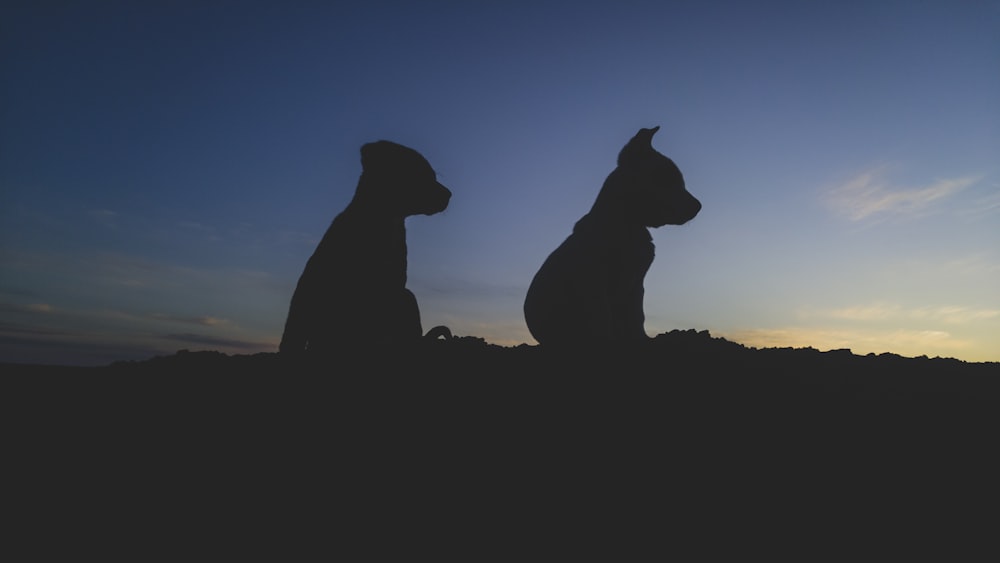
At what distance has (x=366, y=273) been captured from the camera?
588 cm

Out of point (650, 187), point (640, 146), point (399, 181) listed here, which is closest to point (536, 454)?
point (650, 187)

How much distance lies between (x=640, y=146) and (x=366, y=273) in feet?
10.9

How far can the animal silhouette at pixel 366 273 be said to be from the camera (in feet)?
19.0

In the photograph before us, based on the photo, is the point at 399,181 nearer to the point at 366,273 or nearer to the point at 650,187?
the point at 366,273

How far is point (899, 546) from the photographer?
2217mm

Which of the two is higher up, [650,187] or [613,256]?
[650,187]

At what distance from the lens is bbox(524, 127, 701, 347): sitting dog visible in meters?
5.79

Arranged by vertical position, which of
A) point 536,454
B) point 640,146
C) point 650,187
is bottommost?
point 536,454

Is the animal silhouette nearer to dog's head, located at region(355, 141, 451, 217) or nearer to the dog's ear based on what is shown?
dog's head, located at region(355, 141, 451, 217)

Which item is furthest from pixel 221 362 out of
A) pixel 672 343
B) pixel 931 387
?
pixel 931 387

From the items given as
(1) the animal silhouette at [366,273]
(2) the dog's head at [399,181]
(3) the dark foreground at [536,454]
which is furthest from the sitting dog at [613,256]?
(3) the dark foreground at [536,454]

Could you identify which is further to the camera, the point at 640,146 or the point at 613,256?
the point at 640,146

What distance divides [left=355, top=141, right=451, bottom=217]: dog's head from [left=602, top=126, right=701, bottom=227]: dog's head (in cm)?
210

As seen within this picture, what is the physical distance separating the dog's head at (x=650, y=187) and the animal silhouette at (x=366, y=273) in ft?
7.54
